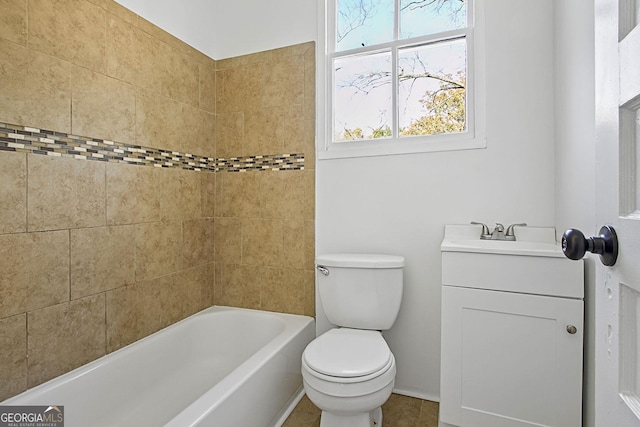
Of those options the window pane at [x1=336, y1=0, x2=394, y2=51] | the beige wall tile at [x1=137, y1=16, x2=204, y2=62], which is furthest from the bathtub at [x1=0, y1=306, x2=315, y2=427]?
the window pane at [x1=336, y1=0, x2=394, y2=51]

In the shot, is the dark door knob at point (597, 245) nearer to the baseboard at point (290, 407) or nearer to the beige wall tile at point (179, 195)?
the baseboard at point (290, 407)

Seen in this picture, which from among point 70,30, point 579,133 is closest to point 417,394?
point 579,133

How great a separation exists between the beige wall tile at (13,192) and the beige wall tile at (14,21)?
0.44 metres

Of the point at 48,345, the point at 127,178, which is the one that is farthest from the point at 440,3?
the point at 48,345

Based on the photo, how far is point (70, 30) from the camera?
56.8 inches

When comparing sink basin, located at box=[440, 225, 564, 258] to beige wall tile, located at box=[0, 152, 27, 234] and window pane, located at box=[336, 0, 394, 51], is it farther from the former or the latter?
beige wall tile, located at box=[0, 152, 27, 234]

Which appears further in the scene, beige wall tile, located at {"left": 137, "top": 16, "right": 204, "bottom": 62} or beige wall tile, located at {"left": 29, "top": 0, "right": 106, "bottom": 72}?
beige wall tile, located at {"left": 137, "top": 16, "right": 204, "bottom": 62}

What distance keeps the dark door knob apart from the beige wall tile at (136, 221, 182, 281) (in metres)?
1.87

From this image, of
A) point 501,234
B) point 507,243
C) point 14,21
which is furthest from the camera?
point 501,234

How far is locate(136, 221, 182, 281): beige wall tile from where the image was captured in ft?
5.92

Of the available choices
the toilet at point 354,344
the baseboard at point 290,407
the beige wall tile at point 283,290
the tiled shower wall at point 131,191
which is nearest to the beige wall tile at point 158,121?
the tiled shower wall at point 131,191

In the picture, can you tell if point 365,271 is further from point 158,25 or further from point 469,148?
point 158,25

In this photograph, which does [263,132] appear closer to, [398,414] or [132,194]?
[132,194]

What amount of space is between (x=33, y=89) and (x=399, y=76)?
1.79 metres
